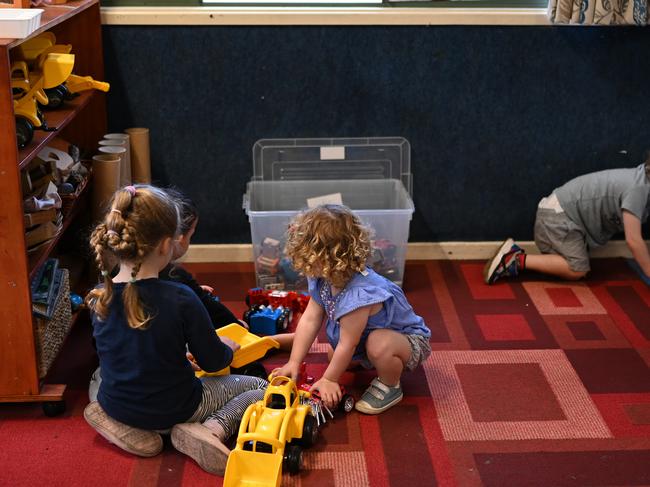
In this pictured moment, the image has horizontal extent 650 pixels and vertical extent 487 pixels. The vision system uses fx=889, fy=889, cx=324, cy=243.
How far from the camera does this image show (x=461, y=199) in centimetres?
321

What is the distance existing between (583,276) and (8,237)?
1.94 m

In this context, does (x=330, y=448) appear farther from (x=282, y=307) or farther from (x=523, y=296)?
(x=523, y=296)

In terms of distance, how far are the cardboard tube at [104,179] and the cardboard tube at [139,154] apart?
0.20 meters

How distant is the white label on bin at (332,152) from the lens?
3098 mm

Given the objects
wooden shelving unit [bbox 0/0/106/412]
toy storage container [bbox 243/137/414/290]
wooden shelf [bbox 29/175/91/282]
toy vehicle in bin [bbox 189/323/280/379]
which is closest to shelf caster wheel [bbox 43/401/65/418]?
wooden shelving unit [bbox 0/0/106/412]

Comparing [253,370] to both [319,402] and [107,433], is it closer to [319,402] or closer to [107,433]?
[319,402]

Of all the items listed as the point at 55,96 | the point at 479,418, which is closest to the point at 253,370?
the point at 479,418

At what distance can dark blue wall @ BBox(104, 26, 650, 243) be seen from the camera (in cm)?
298

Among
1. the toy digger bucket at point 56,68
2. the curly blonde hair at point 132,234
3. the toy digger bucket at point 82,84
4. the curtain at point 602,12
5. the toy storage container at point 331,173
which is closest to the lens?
the curly blonde hair at point 132,234

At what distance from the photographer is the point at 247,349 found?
2.41 metres

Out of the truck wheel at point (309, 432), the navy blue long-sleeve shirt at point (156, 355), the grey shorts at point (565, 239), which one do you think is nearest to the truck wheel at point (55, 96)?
the navy blue long-sleeve shirt at point (156, 355)

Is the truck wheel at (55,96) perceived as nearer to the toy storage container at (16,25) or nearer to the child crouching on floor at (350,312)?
the toy storage container at (16,25)

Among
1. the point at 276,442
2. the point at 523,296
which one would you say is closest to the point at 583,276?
the point at 523,296

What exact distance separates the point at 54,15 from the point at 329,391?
117 cm
